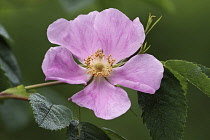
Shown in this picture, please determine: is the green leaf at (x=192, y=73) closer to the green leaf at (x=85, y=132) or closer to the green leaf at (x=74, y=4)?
the green leaf at (x=85, y=132)

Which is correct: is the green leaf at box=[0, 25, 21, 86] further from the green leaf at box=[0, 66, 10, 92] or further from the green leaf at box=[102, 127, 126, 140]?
the green leaf at box=[102, 127, 126, 140]

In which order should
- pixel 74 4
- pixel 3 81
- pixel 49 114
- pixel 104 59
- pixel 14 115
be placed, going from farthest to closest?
pixel 14 115, pixel 74 4, pixel 3 81, pixel 104 59, pixel 49 114

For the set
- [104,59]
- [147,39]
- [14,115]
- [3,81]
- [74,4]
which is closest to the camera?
[104,59]

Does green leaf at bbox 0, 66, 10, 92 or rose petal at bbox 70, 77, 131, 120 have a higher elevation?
rose petal at bbox 70, 77, 131, 120

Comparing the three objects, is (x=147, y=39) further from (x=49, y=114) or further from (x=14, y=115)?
(x=49, y=114)

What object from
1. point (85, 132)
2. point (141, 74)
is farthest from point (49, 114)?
point (141, 74)

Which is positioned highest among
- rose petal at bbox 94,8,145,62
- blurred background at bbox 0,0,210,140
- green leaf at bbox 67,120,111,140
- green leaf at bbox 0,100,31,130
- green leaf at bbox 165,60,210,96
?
rose petal at bbox 94,8,145,62

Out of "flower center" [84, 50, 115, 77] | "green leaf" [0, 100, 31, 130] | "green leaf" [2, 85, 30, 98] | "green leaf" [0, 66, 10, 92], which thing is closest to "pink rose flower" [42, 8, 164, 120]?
"flower center" [84, 50, 115, 77]

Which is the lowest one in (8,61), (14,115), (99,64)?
(14,115)

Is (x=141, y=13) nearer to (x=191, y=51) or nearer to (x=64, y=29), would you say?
(x=191, y=51)
